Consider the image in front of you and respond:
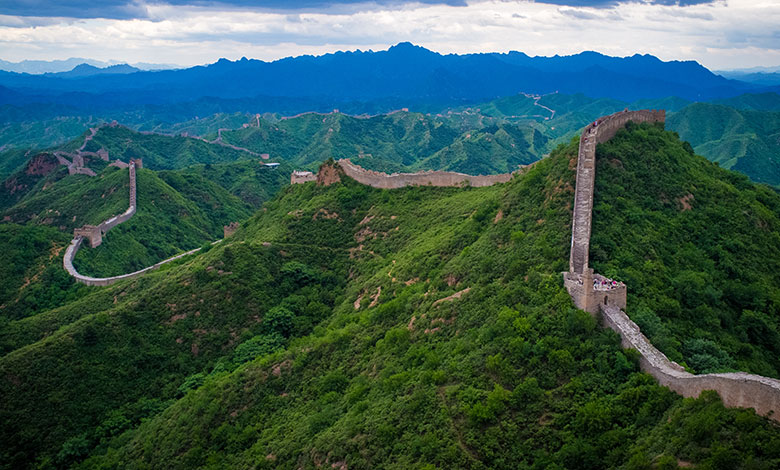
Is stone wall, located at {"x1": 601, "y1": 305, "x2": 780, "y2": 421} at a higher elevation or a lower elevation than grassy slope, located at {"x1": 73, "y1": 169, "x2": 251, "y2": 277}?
higher

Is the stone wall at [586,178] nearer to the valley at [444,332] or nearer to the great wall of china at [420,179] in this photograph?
the valley at [444,332]

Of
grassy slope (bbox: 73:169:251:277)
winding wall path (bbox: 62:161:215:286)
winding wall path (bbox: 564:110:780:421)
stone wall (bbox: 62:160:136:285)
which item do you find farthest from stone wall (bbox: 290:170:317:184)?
winding wall path (bbox: 564:110:780:421)

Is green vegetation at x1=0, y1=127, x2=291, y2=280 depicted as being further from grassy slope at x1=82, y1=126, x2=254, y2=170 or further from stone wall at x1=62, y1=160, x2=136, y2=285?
grassy slope at x1=82, y1=126, x2=254, y2=170

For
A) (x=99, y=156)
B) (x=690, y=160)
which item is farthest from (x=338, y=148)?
(x=690, y=160)

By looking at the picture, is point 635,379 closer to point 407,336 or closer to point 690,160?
point 407,336

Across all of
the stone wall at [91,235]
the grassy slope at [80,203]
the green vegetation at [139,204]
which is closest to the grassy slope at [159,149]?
the green vegetation at [139,204]

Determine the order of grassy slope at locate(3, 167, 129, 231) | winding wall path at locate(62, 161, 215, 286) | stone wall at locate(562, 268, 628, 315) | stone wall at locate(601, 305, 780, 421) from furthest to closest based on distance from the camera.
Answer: grassy slope at locate(3, 167, 129, 231)
winding wall path at locate(62, 161, 215, 286)
stone wall at locate(562, 268, 628, 315)
stone wall at locate(601, 305, 780, 421)
